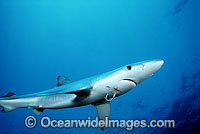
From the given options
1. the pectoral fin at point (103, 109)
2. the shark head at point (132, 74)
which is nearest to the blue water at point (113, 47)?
the pectoral fin at point (103, 109)

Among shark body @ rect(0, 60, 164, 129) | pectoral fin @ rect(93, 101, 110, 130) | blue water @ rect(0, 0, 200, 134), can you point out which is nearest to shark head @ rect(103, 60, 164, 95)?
shark body @ rect(0, 60, 164, 129)

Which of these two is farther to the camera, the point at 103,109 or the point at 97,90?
the point at 103,109

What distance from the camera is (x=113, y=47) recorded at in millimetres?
19578

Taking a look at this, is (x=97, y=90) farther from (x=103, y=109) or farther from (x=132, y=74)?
(x=103, y=109)

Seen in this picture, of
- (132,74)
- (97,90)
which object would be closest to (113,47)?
(97,90)

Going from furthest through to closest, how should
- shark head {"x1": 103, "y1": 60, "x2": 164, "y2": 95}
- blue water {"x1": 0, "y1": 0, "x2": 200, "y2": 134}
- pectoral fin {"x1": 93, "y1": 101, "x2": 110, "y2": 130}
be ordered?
blue water {"x1": 0, "y1": 0, "x2": 200, "y2": 134} → pectoral fin {"x1": 93, "y1": 101, "x2": 110, "y2": 130} → shark head {"x1": 103, "y1": 60, "x2": 164, "y2": 95}

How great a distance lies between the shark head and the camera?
2205 millimetres

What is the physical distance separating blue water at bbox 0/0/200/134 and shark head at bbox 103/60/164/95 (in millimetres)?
16710

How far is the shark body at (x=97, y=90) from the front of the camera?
2.30m

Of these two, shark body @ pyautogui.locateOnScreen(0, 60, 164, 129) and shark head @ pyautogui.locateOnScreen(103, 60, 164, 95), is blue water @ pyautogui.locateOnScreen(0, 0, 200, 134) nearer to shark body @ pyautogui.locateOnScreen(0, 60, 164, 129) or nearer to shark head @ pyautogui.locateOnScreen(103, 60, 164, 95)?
shark body @ pyautogui.locateOnScreen(0, 60, 164, 129)

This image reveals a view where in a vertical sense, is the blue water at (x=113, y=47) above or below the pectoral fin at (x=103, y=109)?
above

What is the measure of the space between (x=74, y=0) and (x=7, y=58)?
1220cm

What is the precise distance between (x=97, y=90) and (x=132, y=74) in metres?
0.87

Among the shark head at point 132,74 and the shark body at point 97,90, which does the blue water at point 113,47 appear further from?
the shark head at point 132,74
